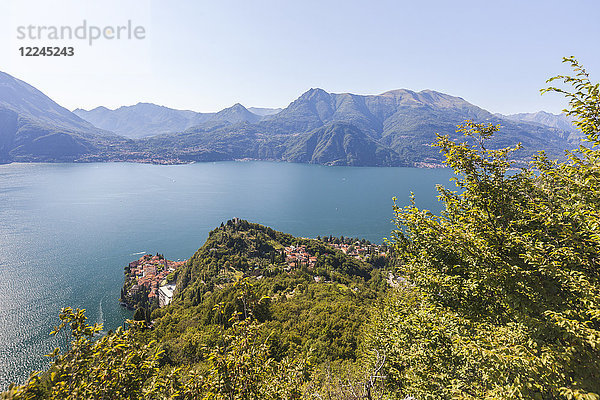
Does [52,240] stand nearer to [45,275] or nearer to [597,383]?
[45,275]

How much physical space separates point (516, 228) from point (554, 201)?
5.37ft

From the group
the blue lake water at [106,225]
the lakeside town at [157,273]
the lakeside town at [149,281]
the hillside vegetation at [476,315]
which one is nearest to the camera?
the hillside vegetation at [476,315]

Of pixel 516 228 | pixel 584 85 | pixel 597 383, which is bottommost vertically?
pixel 597 383

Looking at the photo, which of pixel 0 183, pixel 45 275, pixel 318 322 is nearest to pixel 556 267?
pixel 318 322

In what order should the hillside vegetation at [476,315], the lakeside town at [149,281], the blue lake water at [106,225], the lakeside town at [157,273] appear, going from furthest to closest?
the lakeside town at [157,273], the lakeside town at [149,281], the blue lake water at [106,225], the hillside vegetation at [476,315]

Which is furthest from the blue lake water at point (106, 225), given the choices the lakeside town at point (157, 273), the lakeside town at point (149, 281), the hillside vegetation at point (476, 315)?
the hillside vegetation at point (476, 315)

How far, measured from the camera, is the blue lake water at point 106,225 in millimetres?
52000

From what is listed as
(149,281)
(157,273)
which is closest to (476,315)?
(149,281)

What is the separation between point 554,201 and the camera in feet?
25.5

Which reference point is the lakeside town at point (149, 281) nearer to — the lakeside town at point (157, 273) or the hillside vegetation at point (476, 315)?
the lakeside town at point (157, 273)

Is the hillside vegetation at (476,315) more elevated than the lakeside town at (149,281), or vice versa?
the hillside vegetation at (476,315)

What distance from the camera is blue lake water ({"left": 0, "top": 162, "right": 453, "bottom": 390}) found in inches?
2047

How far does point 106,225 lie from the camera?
99.8 meters

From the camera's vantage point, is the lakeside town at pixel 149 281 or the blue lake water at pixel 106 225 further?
the lakeside town at pixel 149 281
